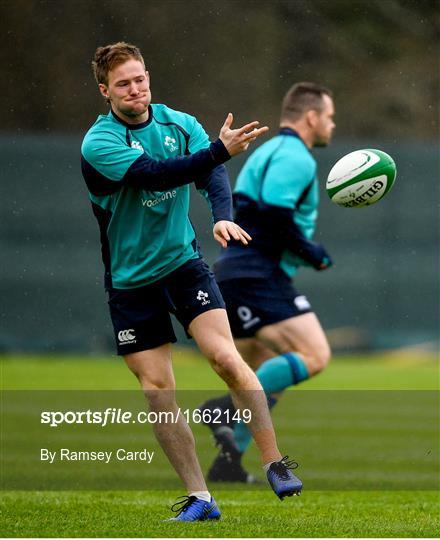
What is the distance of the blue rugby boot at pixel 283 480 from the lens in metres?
4.62

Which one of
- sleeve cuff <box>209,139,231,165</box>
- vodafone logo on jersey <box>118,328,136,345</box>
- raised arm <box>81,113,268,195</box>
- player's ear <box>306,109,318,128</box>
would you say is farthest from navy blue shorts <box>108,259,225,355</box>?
player's ear <box>306,109,318,128</box>

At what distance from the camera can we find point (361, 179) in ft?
17.0

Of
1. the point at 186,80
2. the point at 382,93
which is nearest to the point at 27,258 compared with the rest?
the point at 186,80

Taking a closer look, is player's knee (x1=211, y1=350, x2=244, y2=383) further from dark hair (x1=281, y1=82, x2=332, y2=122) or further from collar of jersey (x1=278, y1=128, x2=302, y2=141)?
dark hair (x1=281, y1=82, x2=332, y2=122)

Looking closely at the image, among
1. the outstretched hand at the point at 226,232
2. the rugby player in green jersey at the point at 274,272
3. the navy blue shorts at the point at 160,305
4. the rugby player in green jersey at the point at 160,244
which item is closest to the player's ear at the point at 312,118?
the rugby player in green jersey at the point at 274,272

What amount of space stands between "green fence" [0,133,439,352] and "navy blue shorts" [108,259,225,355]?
24.8 feet

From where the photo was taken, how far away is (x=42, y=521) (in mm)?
4793

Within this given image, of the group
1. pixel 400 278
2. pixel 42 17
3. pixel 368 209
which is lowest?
pixel 400 278

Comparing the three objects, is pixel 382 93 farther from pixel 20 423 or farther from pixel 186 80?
pixel 20 423

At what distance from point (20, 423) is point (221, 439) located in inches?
93.5

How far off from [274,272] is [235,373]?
1.98 meters
